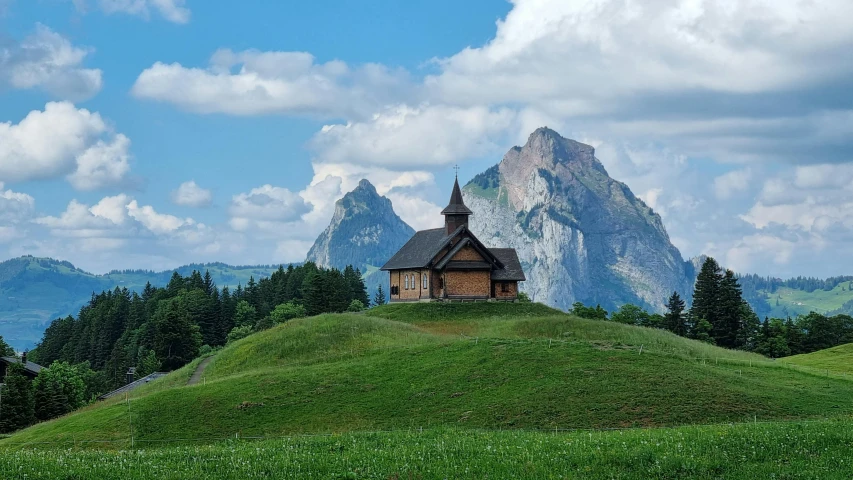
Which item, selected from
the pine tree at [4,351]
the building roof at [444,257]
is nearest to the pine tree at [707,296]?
the building roof at [444,257]

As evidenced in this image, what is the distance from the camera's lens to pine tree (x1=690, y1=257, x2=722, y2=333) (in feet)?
370

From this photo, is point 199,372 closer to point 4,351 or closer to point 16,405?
point 16,405

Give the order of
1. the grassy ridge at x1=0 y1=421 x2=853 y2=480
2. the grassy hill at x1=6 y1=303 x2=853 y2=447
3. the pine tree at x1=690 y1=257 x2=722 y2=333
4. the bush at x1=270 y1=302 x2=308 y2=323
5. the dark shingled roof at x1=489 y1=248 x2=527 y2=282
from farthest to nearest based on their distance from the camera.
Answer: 1. the bush at x1=270 y1=302 x2=308 y2=323
2. the pine tree at x1=690 y1=257 x2=722 y2=333
3. the dark shingled roof at x1=489 y1=248 x2=527 y2=282
4. the grassy hill at x1=6 y1=303 x2=853 y2=447
5. the grassy ridge at x1=0 y1=421 x2=853 y2=480

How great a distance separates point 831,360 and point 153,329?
107 metres

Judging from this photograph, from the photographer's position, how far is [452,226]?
309 feet

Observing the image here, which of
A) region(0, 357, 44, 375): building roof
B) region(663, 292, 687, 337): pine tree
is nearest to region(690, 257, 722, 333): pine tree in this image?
region(663, 292, 687, 337): pine tree

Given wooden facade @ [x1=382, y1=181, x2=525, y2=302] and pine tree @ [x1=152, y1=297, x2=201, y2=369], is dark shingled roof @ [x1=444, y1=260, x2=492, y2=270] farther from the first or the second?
pine tree @ [x1=152, y1=297, x2=201, y2=369]

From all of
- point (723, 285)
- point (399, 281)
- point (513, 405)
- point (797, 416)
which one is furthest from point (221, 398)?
point (723, 285)

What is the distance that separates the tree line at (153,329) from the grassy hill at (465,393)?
121ft

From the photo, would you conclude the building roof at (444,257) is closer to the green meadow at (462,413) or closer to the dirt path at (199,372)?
the green meadow at (462,413)

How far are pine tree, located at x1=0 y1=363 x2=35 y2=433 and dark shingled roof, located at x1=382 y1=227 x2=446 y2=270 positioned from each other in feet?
132

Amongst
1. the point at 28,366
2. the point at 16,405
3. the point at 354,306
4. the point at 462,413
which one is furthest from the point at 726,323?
the point at 28,366

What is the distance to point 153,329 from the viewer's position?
449 ft

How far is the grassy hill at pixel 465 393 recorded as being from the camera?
131 feet
